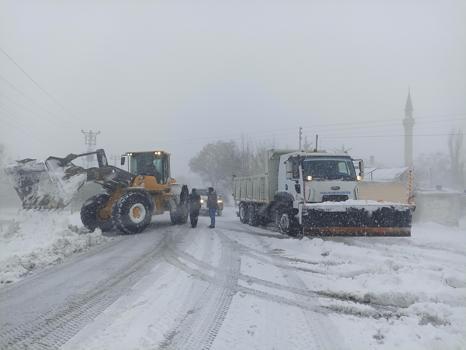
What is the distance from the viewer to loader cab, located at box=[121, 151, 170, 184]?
61.9 ft

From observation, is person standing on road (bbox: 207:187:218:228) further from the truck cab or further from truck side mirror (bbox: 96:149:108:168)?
truck side mirror (bbox: 96:149:108:168)

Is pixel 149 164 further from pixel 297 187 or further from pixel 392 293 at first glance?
pixel 392 293

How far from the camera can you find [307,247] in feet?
41.3

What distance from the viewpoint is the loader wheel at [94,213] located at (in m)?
17.2

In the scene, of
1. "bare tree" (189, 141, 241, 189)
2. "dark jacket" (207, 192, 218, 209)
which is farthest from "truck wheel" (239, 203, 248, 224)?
"bare tree" (189, 141, 241, 189)

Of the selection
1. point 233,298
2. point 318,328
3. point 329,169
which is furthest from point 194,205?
point 318,328

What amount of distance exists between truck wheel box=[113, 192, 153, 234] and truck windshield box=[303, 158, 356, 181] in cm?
553

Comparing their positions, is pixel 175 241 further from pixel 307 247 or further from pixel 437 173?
pixel 437 173

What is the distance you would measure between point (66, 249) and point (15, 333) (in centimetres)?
664

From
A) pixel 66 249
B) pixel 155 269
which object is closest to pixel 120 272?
pixel 155 269

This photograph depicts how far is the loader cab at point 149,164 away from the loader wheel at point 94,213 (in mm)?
1805

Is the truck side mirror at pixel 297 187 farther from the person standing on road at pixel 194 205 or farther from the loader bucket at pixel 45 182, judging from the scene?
the loader bucket at pixel 45 182

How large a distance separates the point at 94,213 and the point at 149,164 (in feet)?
9.49

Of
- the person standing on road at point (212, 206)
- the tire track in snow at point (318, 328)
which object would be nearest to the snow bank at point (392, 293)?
the tire track in snow at point (318, 328)
